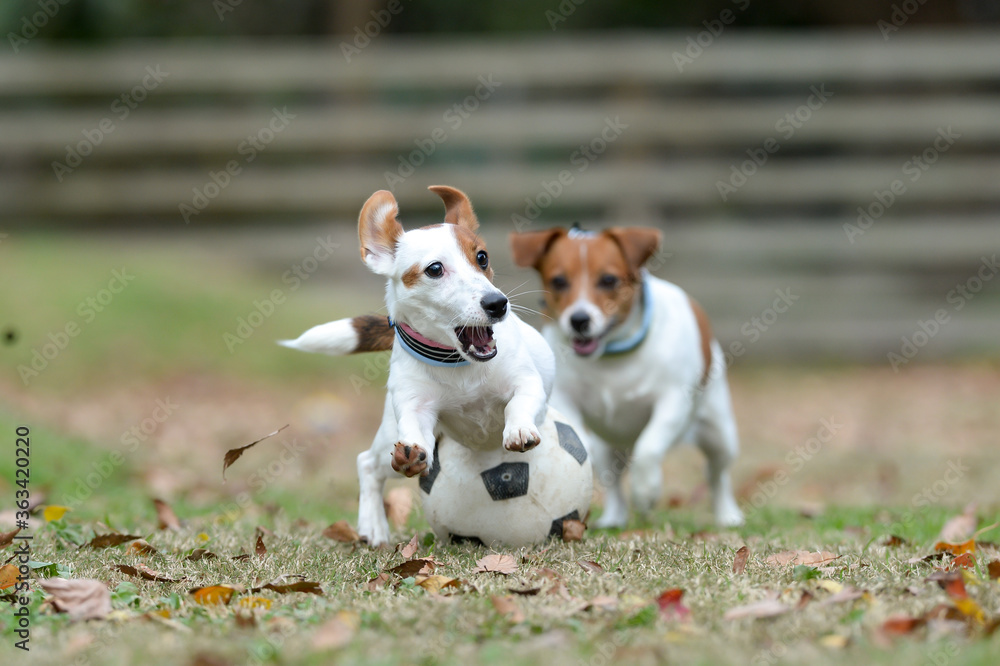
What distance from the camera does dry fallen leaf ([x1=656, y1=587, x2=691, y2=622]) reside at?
2584 mm

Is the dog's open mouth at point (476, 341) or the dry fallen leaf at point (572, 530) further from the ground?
the dog's open mouth at point (476, 341)

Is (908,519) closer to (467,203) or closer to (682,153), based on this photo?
(467,203)

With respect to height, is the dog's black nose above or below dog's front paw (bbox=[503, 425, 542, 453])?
above

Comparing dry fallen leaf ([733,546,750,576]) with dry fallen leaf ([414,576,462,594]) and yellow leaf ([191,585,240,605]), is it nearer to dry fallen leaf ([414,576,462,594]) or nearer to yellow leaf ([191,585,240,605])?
dry fallen leaf ([414,576,462,594])

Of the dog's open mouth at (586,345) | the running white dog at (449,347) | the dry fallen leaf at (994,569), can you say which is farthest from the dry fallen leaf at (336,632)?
the dog's open mouth at (586,345)

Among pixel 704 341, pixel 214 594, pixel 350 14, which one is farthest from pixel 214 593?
pixel 350 14

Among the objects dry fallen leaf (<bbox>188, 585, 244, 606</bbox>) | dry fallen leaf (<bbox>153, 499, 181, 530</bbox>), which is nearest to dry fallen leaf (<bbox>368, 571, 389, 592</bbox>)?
dry fallen leaf (<bbox>188, 585, 244, 606</bbox>)

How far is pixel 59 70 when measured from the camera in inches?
437

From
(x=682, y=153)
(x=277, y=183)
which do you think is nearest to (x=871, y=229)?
(x=682, y=153)

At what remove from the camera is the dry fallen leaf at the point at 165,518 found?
4.12 meters

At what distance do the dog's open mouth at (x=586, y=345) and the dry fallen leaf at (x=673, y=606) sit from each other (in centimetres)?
195

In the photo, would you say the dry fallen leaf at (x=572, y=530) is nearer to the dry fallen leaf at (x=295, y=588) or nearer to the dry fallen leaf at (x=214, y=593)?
the dry fallen leaf at (x=295, y=588)

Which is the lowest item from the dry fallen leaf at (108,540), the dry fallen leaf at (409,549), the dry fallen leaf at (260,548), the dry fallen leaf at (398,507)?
the dry fallen leaf at (398,507)

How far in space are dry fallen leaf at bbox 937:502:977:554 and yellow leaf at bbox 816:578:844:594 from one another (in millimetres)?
1125
